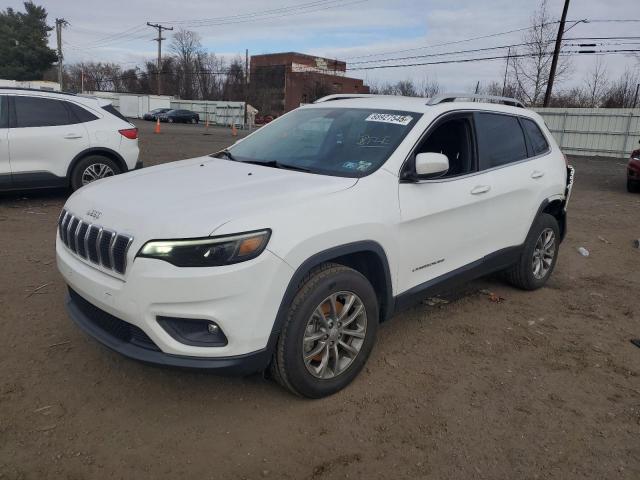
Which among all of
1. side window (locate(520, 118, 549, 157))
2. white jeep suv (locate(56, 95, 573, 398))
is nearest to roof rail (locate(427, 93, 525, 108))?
white jeep suv (locate(56, 95, 573, 398))

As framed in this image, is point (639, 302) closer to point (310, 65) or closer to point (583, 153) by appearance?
point (583, 153)

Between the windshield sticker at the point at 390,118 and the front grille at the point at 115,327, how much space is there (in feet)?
7.40

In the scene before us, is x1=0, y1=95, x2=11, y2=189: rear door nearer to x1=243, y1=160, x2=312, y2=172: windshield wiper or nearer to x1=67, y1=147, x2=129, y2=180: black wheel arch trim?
x1=67, y1=147, x2=129, y2=180: black wheel arch trim

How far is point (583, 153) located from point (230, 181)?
Result: 24124mm

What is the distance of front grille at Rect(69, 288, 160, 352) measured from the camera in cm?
279

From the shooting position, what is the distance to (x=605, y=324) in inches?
182

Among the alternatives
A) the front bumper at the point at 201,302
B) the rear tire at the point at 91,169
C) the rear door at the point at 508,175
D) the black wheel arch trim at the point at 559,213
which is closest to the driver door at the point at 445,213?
the rear door at the point at 508,175

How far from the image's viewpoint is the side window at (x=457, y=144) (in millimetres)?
4137

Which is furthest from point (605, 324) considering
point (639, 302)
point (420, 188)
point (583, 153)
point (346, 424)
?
point (583, 153)

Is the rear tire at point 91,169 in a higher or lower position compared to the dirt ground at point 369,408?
higher

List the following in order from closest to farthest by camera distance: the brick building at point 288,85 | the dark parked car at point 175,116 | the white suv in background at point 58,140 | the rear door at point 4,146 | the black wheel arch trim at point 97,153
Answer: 1. the rear door at point 4,146
2. the white suv in background at point 58,140
3. the black wheel arch trim at point 97,153
4. the dark parked car at point 175,116
5. the brick building at point 288,85

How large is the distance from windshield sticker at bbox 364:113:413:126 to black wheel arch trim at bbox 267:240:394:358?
41.3 inches

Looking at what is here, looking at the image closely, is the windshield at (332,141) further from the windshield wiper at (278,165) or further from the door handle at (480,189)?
the door handle at (480,189)

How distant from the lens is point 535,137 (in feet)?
16.8
